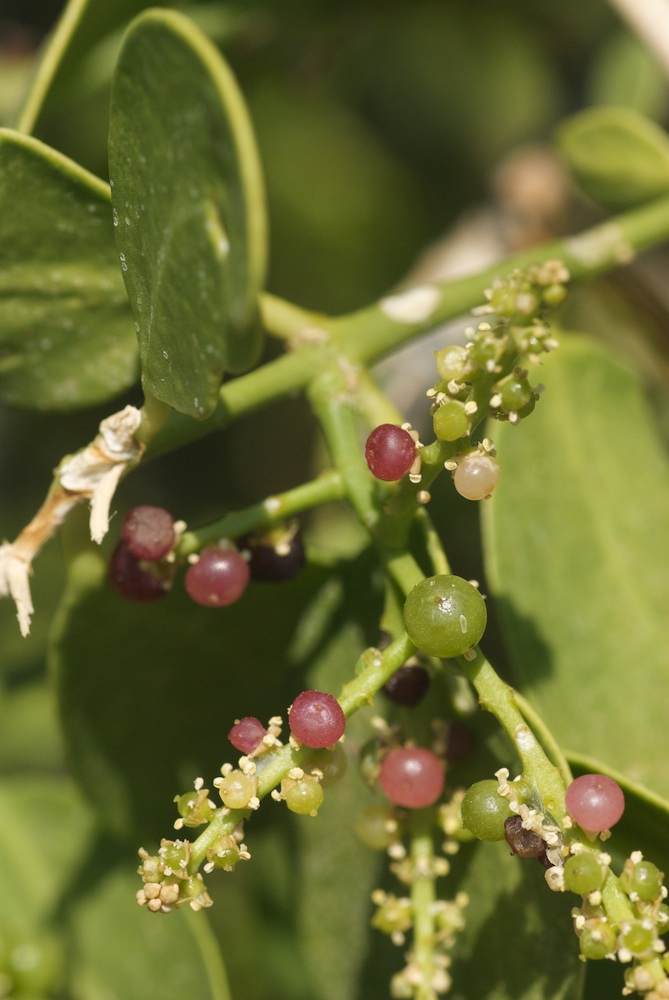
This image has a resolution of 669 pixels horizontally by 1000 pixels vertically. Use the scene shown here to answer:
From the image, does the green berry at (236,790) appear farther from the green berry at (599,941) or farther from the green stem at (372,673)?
the green berry at (599,941)

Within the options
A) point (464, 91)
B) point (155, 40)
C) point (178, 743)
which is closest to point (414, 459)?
point (155, 40)

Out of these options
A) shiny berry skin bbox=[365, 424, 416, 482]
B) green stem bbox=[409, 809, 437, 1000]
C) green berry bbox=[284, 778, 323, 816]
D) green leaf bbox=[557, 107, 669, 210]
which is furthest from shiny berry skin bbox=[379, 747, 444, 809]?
green leaf bbox=[557, 107, 669, 210]

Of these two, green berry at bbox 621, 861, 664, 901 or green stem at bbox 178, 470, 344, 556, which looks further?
green stem at bbox 178, 470, 344, 556

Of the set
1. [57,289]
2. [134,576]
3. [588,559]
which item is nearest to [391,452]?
[134,576]

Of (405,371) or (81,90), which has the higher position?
(81,90)

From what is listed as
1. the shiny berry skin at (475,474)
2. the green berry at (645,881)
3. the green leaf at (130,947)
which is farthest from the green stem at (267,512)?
the green leaf at (130,947)

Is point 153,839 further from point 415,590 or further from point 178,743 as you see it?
point 415,590

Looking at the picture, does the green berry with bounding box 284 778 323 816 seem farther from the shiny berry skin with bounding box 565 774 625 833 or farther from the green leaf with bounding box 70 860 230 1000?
the green leaf with bounding box 70 860 230 1000
